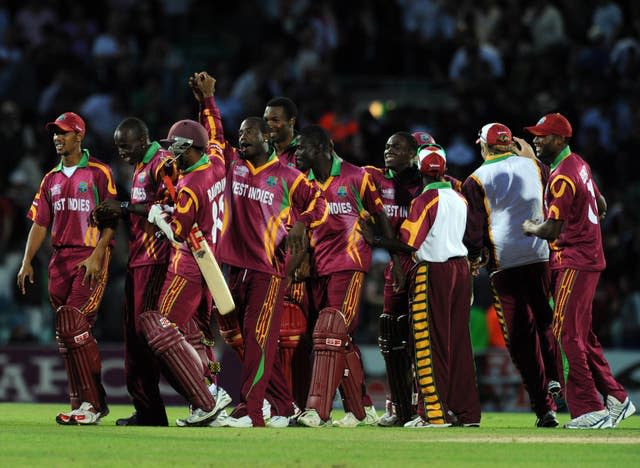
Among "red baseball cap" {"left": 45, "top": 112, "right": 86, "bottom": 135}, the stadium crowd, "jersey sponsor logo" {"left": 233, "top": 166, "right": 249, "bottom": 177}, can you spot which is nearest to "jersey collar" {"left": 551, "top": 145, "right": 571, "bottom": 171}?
"jersey sponsor logo" {"left": 233, "top": 166, "right": 249, "bottom": 177}

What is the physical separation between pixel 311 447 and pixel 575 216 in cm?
336

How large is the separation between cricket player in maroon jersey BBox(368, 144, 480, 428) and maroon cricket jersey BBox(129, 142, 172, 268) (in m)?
1.96

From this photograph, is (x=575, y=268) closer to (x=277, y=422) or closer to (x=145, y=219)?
(x=277, y=422)

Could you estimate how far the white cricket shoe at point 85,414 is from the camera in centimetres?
1136

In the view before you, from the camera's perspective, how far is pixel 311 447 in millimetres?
9297

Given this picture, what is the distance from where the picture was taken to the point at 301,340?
39.1 feet

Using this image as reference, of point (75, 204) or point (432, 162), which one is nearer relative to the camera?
point (432, 162)

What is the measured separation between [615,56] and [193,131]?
11.3m

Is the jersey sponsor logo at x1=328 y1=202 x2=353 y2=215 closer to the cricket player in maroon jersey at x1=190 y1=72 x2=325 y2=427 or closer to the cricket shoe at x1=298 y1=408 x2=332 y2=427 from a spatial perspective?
the cricket player in maroon jersey at x1=190 y1=72 x2=325 y2=427

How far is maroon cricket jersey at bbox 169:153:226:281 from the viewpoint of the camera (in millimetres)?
10844

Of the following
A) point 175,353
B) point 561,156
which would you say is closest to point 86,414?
point 175,353

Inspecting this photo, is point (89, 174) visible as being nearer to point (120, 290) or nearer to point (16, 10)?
point (120, 290)

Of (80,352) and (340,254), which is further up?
(340,254)

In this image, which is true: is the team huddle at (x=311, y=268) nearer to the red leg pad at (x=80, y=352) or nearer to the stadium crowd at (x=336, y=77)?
the red leg pad at (x=80, y=352)
